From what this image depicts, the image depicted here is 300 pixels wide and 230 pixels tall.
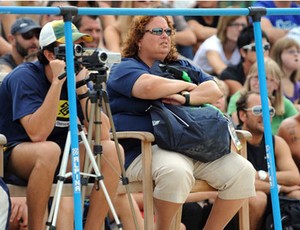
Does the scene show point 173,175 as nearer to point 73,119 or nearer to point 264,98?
point 264,98

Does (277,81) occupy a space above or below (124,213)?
above

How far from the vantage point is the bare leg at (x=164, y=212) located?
6.55 m

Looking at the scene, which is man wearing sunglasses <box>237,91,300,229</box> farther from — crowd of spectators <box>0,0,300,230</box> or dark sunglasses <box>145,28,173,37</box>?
dark sunglasses <box>145,28,173,37</box>

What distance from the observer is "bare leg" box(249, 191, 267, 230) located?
798cm

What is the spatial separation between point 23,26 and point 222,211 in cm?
285

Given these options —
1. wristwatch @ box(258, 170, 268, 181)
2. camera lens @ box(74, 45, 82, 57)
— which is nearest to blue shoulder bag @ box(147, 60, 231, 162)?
camera lens @ box(74, 45, 82, 57)

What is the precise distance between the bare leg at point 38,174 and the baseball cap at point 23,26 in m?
2.55

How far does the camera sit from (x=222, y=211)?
684 centimetres

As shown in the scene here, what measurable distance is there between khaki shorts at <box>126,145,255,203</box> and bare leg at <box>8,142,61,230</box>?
78 cm

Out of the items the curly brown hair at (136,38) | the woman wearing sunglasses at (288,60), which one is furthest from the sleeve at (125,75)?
the woman wearing sunglasses at (288,60)

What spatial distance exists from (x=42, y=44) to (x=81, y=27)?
2599 millimetres

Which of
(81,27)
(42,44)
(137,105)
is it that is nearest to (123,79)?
(137,105)

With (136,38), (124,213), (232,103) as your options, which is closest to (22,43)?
(136,38)

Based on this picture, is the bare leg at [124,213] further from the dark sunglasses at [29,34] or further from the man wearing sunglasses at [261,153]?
the dark sunglasses at [29,34]
